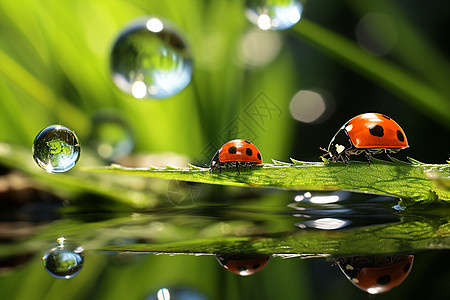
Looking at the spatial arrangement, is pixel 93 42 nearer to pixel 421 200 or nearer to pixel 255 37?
pixel 255 37

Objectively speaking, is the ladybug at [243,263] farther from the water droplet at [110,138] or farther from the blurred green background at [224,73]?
the water droplet at [110,138]

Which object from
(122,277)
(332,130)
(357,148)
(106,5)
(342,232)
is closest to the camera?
(122,277)

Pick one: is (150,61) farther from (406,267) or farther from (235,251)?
(406,267)

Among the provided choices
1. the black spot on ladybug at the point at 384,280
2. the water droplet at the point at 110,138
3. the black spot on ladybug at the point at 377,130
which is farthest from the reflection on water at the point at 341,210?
the water droplet at the point at 110,138

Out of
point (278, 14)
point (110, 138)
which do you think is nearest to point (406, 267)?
point (278, 14)

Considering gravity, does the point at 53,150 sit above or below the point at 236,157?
above

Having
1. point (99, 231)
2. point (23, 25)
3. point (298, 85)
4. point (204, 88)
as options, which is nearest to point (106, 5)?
point (23, 25)
